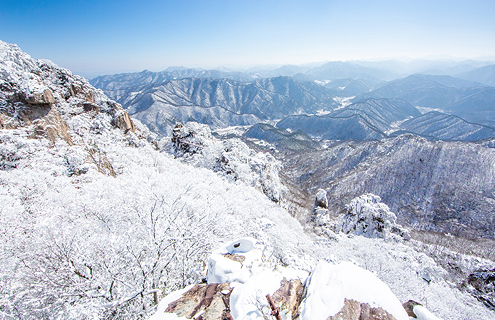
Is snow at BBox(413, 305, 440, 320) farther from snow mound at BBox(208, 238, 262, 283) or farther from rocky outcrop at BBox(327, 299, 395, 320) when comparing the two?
snow mound at BBox(208, 238, 262, 283)

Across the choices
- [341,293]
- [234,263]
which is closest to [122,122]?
[234,263]

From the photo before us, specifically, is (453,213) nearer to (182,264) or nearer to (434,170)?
(434,170)

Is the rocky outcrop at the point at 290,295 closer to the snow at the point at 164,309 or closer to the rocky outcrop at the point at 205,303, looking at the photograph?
the rocky outcrop at the point at 205,303

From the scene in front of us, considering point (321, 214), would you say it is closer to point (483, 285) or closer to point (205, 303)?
point (483, 285)

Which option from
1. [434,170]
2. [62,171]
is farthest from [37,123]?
[434,170]

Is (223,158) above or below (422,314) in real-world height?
below

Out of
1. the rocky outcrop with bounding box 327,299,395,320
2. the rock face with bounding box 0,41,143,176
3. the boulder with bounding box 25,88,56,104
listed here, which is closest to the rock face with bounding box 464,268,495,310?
the rocky outcrop with bounding box 327,299,395,320
